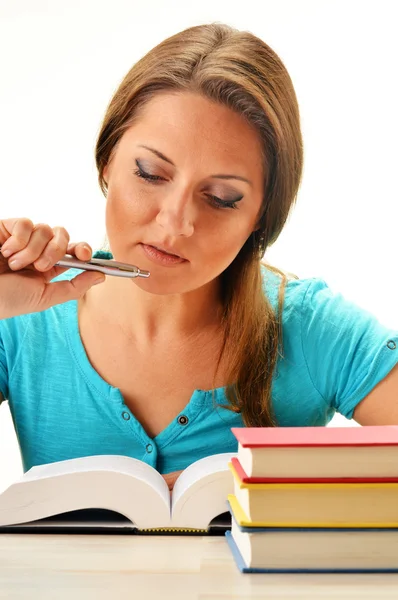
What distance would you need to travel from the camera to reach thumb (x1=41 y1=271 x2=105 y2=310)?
1.49 metres

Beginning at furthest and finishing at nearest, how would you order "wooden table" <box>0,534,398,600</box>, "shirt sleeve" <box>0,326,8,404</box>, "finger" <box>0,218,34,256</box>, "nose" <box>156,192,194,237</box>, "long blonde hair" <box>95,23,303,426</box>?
"shirt sleeve" <box>0,326,8,404</box>, "long blonde hair" <box>95,23,303,426</box>, "nose" <box>156,192,194,237</box>, "finger" <box>0,218,34,256</box>, "wooden table" <box>0,534,398,600</box>

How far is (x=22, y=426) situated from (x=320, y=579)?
1012 mm

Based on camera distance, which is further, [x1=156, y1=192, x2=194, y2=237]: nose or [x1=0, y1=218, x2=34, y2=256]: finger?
[x1=156, y1=192, x2=194, y2=237]: nose

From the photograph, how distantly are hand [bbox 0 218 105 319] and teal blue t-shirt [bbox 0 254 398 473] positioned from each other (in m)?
0.30

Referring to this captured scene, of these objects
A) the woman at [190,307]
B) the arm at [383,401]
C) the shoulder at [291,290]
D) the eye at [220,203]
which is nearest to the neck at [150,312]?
the woman at [190,307]

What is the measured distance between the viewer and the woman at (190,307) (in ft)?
4.95

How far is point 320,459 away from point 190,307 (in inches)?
34.5

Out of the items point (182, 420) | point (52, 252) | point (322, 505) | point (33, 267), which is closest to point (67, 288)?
point (33, 267)

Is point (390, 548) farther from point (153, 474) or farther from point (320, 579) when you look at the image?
point (153, 474)

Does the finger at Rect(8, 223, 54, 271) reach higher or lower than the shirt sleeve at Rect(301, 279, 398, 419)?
higher

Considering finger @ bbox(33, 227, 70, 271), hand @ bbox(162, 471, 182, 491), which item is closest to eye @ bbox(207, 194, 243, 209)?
finger @ bbox(33, 227, 70, 271)

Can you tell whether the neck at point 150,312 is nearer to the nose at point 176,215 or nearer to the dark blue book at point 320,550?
the nose at point 176,215

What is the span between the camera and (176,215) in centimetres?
147

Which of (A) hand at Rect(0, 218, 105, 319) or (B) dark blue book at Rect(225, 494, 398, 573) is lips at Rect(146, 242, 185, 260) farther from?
(B) dark blue book at Rect(225, 494, 398, 573)
